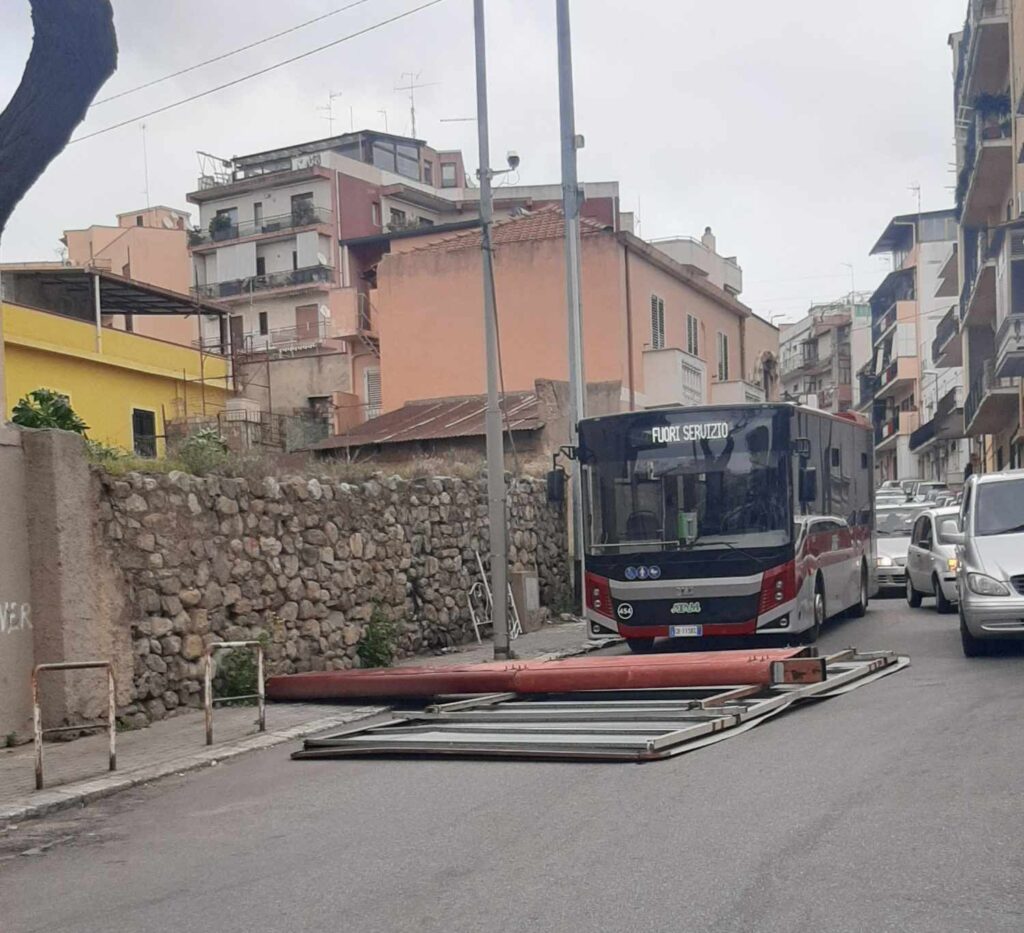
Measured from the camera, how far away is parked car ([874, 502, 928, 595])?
2798 centimetres

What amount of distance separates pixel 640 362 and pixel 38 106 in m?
29.6

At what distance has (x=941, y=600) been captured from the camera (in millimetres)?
22406

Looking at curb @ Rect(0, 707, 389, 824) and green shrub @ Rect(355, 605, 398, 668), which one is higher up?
green shrub @ Rect(355, 605, 398, 668)

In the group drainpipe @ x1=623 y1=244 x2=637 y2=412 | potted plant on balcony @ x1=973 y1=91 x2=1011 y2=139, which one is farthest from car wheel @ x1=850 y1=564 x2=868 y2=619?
potted plant on balcony @ x1=973 y1=91 x2=1011 y2=139

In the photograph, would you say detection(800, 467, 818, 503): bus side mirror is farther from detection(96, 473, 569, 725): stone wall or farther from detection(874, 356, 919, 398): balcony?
detection(874, 356, 919, 398): balcony

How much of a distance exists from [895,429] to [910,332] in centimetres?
808

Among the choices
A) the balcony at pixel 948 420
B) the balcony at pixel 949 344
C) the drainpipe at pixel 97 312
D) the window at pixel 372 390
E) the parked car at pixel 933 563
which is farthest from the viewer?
the balcony at pixel 948 420

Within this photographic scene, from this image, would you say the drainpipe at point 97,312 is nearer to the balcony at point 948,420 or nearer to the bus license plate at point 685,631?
the bus license plate at point 685,631

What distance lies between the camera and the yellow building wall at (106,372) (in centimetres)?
3409

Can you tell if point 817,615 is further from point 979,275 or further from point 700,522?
point 979,275

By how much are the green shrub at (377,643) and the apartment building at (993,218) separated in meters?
23.3

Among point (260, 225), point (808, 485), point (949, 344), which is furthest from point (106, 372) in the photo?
point (260, 225)

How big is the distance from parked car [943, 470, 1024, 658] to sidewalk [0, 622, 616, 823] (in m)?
6.37

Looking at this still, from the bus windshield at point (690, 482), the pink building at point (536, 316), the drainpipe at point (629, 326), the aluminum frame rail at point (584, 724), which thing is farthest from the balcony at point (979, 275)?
the aluminum frame rail at point (584, 724)
